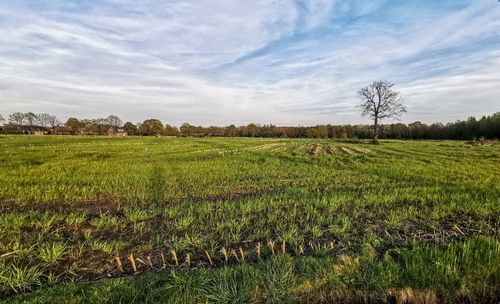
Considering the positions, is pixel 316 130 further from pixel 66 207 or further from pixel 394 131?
pixel 66 207

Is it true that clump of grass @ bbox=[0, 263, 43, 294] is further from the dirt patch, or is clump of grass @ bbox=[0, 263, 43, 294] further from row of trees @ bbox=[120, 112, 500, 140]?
row of trees @ bbox=[120, 112, 500, 140]

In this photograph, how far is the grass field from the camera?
398 cm

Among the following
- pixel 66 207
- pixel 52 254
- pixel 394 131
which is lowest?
pixel 66 207

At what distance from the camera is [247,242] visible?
19.8ft

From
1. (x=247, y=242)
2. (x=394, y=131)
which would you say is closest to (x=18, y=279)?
(x=247, y=242)

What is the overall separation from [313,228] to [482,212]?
559 centimetres

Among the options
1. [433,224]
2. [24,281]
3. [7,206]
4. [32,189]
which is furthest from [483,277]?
[32,189]

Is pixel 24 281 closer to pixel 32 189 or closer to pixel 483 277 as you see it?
pixel 483 277

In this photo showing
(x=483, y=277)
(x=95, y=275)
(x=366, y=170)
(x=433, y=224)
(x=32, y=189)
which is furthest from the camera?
(x=366, y=170)

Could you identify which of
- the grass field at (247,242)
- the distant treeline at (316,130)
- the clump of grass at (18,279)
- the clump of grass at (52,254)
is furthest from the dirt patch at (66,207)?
the distant treeline at (316,130)

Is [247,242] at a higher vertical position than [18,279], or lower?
lower

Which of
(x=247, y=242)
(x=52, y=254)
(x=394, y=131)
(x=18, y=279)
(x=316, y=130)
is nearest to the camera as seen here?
(x=18, y=279)

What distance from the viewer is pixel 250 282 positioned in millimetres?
3986

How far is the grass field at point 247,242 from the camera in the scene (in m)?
Answer: 3.98
